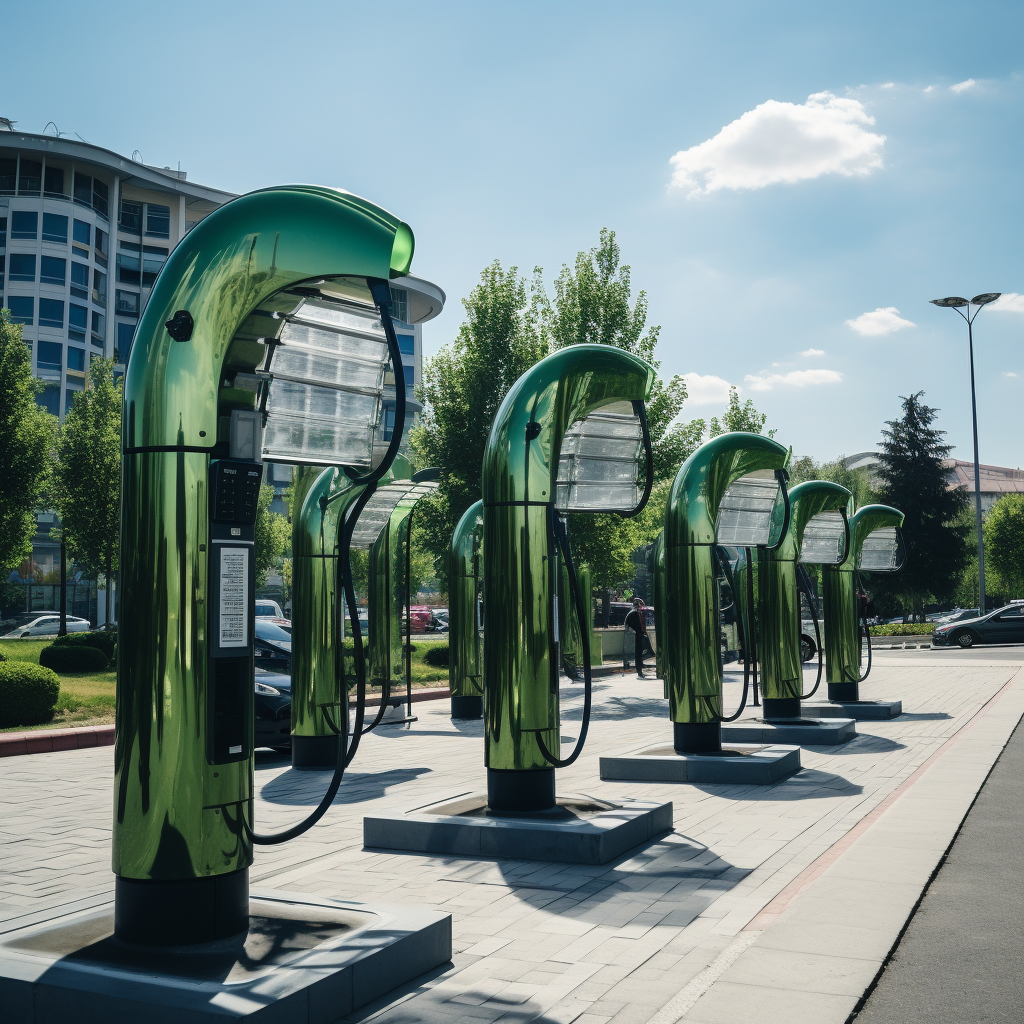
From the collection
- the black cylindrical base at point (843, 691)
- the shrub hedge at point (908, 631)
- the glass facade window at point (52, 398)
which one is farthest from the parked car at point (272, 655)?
the glass facade window at point (52, 398)

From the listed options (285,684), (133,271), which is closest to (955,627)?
(285,684)

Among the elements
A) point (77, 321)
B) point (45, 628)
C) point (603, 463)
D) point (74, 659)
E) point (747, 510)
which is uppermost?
point (77, 321)

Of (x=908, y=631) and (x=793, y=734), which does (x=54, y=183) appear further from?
(x=793, y=734)

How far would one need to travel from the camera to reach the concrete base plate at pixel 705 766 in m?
9.41

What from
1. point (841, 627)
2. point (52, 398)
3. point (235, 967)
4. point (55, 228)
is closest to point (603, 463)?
point (235, 967)

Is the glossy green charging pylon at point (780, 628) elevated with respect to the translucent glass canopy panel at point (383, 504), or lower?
lower

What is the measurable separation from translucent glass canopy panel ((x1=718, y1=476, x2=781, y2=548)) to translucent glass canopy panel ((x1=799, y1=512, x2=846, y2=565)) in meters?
3.43

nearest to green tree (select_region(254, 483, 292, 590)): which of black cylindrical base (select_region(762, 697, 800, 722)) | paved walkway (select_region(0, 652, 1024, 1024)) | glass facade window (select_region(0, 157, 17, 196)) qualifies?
glass facade window (select_region(0, 157, 17, 196))

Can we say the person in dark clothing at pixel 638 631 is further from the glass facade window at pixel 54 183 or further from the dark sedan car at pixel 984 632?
the glass facade window at pixel 54 183

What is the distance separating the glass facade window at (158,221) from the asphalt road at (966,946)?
2556 inches

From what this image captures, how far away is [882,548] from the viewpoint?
57.4 feet

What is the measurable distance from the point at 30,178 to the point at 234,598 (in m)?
60.7

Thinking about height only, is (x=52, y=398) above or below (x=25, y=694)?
above

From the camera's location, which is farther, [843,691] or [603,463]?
[843,691]
